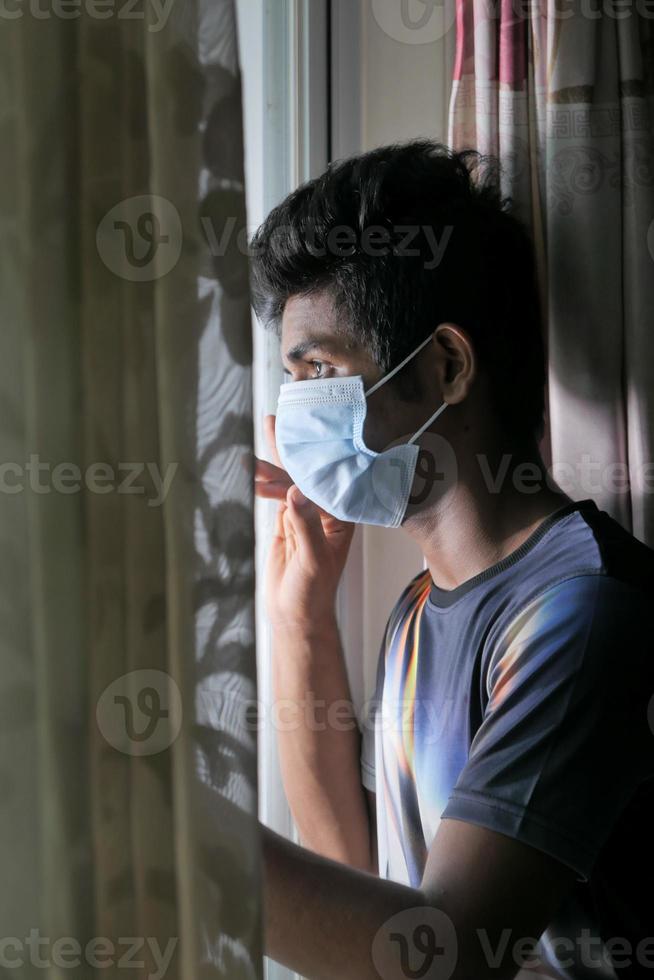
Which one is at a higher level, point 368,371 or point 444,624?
point 368,371

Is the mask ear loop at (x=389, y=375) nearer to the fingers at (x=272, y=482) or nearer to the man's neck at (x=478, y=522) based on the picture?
the man's neck at (x=478, y=522)

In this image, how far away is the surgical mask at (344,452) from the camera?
108cm

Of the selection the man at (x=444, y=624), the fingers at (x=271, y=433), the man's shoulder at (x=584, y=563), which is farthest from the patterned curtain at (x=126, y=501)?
the fingers at (x=271, y=433)

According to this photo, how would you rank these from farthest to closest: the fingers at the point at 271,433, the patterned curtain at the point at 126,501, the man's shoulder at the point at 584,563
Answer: the fingers at the point at 271,433 < the man's shoulder at the point at 584,563 < the patterned curtain at the point at 126,501

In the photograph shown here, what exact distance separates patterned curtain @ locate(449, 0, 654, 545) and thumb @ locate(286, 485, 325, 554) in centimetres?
37

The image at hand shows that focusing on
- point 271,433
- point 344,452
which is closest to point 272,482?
point 271,433

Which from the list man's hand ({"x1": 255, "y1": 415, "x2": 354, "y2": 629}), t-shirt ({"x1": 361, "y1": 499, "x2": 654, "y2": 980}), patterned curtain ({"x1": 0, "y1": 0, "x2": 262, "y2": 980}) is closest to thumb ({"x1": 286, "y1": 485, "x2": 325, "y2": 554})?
man's hand ({"x1": 255, "y1": 415, "x2": 354, "y2": 629})

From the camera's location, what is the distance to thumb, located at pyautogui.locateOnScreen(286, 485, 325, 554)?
1264 millimetres

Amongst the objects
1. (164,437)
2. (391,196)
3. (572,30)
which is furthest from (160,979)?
(572,30)

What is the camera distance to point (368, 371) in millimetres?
1080

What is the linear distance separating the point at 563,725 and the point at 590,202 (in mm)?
818

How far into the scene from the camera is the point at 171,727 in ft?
1.63

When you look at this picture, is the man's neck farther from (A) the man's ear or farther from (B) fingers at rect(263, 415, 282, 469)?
(B) fingers at rect(263, 415, 282, 469)

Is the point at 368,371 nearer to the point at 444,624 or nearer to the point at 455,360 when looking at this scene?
the point at 455,360
